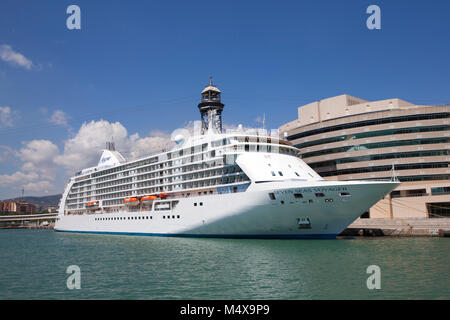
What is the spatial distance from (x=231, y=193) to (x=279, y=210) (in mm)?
5285

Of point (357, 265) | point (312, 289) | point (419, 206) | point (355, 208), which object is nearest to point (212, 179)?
point (355, 208)

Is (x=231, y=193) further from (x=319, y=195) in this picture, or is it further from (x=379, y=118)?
(x=379, y=118)

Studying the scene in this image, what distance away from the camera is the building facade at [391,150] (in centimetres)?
4566

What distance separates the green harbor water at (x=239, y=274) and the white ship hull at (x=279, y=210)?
394 centimetres

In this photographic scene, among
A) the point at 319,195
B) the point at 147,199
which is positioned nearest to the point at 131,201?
the point at 147,199

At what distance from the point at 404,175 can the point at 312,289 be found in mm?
43938

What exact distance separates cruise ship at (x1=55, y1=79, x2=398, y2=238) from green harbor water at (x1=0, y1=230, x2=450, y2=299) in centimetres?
423

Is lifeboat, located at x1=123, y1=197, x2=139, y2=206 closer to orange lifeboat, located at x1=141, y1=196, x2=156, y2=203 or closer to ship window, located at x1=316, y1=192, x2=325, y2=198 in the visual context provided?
orange lifeboat, located at x1=141, y1=196, x2=156, y2=203

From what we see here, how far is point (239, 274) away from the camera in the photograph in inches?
681

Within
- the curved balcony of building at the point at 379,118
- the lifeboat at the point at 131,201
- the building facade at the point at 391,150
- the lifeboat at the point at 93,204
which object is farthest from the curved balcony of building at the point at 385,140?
the lifeboat at the point at 93,204

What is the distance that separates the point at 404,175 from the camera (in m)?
50.8

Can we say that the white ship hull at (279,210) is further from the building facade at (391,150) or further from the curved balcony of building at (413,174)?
the curved balcony of building at (413,174)

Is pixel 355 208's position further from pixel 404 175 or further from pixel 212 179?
pixel 404 175
